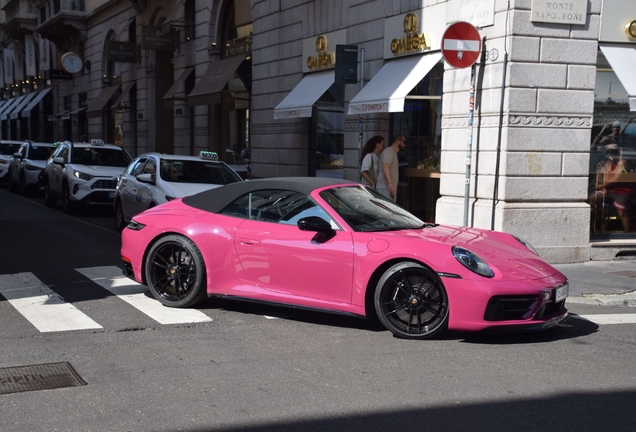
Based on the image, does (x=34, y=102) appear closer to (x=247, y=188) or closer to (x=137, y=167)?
(x=137, y=167)

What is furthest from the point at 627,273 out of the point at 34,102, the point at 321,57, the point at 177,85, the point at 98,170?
the point at 34,102

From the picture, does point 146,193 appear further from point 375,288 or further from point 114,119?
point 114,119

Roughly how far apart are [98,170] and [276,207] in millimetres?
11082

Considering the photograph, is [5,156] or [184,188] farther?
[5,156]

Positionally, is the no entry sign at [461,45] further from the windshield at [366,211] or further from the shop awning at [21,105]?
the shop awning at [21,105]

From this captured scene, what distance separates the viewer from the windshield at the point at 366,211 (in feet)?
22.0

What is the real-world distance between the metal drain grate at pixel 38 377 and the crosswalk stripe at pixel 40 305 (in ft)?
3.82

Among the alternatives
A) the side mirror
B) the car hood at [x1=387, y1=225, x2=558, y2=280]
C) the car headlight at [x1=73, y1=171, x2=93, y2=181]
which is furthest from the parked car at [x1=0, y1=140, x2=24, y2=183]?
the car hood at [x1=387, y1=225, x2=558, y2=280]

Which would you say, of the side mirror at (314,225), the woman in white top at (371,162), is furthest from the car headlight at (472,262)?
the woman in white top at (371,162)

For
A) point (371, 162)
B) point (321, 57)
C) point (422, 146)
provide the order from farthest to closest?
point (321, 57) → point (422, 146) → point (371, 162)

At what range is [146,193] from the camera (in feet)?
41.2

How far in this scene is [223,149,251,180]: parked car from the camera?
2180 cm

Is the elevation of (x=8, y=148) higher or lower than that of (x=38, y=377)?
higher

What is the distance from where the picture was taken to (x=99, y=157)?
17.9 m
